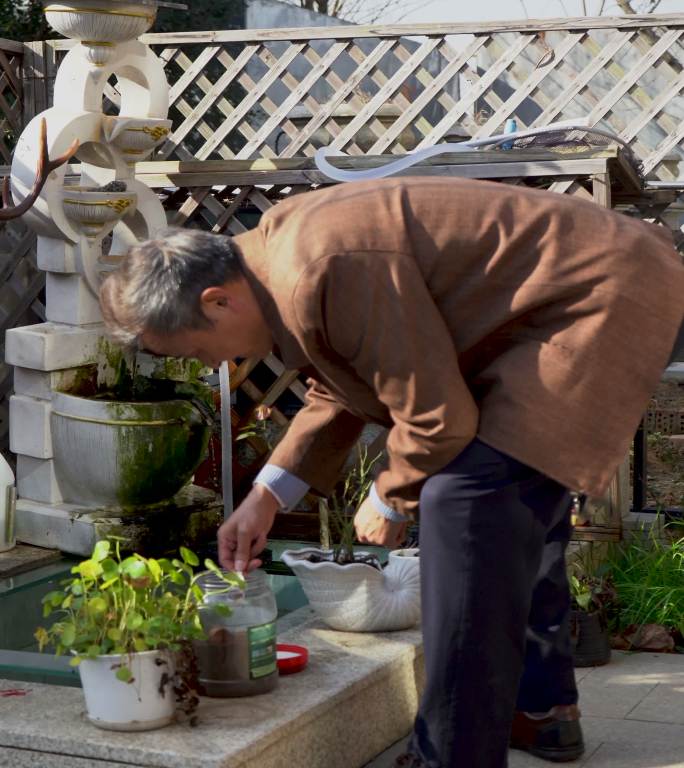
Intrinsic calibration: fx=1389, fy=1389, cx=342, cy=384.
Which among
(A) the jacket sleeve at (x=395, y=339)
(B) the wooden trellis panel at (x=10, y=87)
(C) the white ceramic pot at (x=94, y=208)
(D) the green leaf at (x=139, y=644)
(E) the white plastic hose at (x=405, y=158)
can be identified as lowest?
(D) the green leaf at (x=139, y=644)

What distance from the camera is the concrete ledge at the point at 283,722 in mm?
2480

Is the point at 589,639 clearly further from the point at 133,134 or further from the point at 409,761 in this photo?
the point at 133,134

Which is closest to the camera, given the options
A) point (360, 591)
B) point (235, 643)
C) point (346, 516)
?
point (235, 643)

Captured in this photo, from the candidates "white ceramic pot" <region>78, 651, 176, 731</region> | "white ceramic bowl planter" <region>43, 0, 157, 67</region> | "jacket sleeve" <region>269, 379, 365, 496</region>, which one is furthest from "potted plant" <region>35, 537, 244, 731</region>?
"white ceramic bowl planter" <region>43, 0, 157, 67</region>

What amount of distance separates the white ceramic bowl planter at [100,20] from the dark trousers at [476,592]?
233 cm

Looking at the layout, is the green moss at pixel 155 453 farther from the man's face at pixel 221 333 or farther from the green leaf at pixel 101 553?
the man's face at pixel 221 333

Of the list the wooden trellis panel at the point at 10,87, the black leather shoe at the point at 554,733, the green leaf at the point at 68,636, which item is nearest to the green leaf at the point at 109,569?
the green leaf at the point at 68,636

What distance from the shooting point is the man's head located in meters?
2.20

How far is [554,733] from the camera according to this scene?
2896 millimetres

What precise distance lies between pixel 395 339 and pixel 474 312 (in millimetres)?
189

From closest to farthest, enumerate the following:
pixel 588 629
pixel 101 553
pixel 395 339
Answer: pixel 395 339 < pixel 101 553 < pixel 588 629

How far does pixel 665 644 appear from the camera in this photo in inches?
150

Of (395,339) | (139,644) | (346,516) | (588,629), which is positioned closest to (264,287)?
(395,339)

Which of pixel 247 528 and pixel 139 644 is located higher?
pixel 247 528
